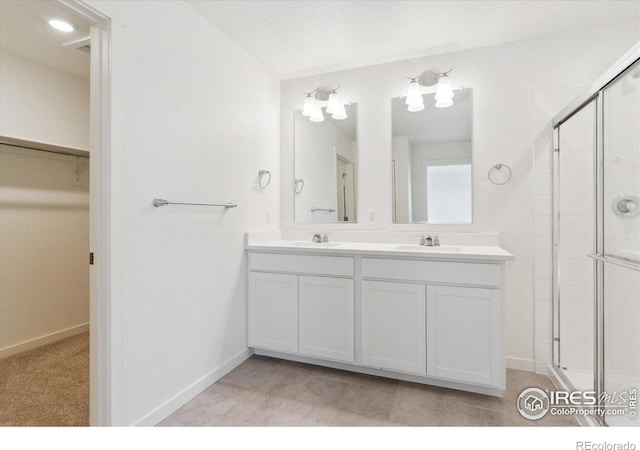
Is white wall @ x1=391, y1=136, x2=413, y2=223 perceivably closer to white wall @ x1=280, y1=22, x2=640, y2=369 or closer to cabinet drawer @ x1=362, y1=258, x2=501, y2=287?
white wall @ x1=280, y1=22, x2=640, y2=369

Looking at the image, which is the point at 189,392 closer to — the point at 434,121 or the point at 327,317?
the point at 327,317

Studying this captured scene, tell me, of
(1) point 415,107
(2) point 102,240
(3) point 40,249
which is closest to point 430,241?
(1) point 415,107

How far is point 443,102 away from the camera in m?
2.58

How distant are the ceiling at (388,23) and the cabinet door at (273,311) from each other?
1.67 metres

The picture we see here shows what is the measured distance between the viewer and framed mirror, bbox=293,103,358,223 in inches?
113

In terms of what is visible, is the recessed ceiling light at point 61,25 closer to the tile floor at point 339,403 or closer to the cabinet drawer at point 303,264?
the cabinet drawer at point 303,264

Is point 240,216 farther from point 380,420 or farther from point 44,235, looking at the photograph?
point 44,235

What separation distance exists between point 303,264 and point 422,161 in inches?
48.6

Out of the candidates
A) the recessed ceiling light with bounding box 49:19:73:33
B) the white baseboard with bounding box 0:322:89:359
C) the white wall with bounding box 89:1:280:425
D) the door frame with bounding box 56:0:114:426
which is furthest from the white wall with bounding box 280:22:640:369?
the white baseboard with bounding box 0:322:89:359

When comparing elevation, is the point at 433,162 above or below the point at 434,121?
below

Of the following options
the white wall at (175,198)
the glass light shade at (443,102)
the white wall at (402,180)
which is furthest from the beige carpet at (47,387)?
the glass light shade at (443,102)

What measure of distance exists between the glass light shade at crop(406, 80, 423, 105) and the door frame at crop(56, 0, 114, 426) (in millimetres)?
1967

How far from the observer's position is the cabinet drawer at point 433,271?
197 centimetres

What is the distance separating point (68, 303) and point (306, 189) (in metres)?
2.38
